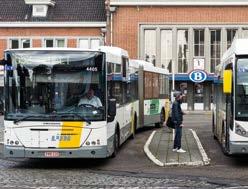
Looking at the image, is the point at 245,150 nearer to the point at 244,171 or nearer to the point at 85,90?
the point at 244,171

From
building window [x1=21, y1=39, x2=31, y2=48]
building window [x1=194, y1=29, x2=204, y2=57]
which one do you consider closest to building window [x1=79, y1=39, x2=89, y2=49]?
building window [x1=21, y1=39, x2=31, y2=48]

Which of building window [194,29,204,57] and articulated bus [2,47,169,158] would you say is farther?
building window [194,29,204,57]

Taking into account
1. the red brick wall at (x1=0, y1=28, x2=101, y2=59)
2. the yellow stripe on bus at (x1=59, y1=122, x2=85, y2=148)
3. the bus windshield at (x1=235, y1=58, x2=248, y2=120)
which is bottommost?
the yellow stripe on bus at (x1=59, y1=122, x2=85, y2=148)

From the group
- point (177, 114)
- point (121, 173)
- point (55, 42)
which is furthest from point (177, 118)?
point (55, 42)

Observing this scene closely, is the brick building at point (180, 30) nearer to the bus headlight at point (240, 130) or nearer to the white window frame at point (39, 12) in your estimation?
the white window frame at point (39, 12)

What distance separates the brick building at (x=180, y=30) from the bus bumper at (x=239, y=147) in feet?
131

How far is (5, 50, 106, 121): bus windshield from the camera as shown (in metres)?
14.5

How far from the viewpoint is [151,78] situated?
27.3m

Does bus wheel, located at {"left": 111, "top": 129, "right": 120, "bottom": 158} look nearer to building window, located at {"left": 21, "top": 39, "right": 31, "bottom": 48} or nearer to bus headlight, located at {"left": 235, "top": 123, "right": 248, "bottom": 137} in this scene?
bus headlight, located at {"left": 235, "top": 123, "right": 248, "bottom": 137}

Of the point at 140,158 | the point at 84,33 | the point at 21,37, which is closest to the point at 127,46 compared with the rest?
the point at 84,33

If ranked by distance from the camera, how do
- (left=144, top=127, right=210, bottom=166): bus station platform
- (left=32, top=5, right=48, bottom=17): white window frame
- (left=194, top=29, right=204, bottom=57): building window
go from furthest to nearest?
(left=32, top=5, right=48, bottom=17): white window frame → (left=194, top=29, right=204, bottom=57): building window → (left=144, top=127, right=210, bottom=166): bus station platform

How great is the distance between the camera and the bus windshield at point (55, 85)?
1447 centimetres

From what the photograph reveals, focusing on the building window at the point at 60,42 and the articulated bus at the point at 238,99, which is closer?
the articulated bus at the point at 238,99

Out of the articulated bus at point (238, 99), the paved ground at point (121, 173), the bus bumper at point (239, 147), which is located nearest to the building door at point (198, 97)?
the paved ground at point (121, 173)
